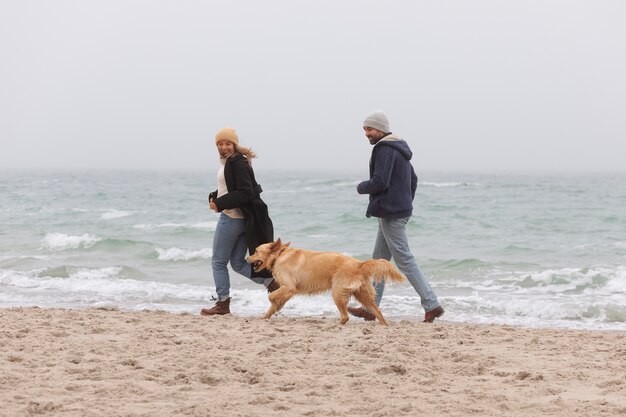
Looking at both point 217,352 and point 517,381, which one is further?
point 217,352

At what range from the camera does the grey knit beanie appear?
21.2ft

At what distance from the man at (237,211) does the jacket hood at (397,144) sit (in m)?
1.27

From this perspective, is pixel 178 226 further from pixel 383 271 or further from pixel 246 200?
pixel 383 271

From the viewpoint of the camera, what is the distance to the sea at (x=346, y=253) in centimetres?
945

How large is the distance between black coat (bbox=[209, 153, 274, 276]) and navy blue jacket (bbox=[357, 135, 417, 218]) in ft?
3.29

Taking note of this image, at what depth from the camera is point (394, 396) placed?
4152mm

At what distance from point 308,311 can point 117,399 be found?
507 centimetres

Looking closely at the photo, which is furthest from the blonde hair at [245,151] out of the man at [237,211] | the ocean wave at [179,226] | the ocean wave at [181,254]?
the ocean wave at [179,226]

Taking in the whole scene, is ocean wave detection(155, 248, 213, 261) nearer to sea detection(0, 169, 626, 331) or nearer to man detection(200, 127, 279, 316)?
sea detection(0, 169, 626, 331)

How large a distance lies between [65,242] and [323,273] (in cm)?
1184

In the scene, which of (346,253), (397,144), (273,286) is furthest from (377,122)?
(346,253)

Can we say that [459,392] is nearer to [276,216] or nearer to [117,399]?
[117,399]

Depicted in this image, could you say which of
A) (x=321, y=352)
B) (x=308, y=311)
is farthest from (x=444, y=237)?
(x=321, y=352)

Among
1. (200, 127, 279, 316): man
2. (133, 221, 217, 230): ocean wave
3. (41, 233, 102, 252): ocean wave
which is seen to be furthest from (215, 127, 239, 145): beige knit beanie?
(133, 221, 217, 230): ocean wave
